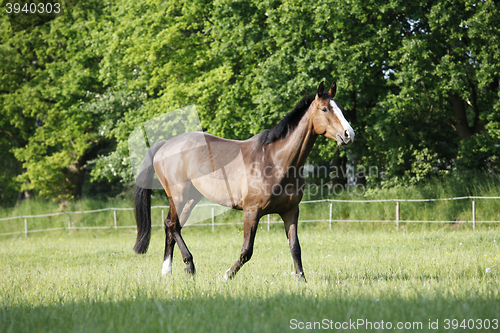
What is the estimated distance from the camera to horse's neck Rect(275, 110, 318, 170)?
5.79 meters

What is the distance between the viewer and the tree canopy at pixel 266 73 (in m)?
15.1

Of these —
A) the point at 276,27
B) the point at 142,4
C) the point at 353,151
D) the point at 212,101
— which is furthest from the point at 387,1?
the point at 142,4

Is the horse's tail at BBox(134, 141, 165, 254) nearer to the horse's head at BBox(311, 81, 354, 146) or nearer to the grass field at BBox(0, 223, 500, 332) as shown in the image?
the grass field at BBox(0, 223, 500, 332)

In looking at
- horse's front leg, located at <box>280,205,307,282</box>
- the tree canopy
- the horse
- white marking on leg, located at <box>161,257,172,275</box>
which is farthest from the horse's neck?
the tree canopy

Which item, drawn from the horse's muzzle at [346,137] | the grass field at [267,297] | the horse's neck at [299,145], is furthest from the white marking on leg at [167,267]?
the horse's muzzle at [346,137]

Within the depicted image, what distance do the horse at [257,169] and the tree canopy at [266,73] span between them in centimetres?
910

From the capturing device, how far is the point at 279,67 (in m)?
16.1

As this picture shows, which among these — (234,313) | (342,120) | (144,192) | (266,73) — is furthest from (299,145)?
(266,73)

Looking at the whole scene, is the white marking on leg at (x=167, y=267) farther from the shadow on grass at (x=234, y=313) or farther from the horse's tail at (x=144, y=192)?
the shadow on grass at (x=234, y=313)

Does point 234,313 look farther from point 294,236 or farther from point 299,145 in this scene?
point 299,145

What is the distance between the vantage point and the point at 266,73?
16141 mm

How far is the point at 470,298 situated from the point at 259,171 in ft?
9.36

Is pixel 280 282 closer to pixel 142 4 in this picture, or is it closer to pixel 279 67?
pixel 279 67

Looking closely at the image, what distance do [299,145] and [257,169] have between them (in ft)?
2.12
